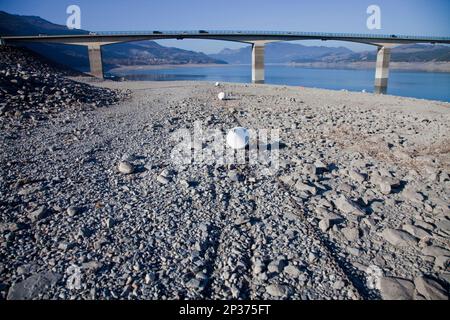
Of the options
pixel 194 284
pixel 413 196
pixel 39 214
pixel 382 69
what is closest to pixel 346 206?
pixel 413 196

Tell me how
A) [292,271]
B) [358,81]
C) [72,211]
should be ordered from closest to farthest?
[292,271] < [72,211] < [358,81]

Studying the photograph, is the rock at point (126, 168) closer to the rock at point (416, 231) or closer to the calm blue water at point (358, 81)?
the rock at point (416, 231)

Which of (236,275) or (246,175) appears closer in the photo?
(236,275)

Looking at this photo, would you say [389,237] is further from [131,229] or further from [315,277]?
[131,229]

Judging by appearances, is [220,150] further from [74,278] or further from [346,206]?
[74,278]

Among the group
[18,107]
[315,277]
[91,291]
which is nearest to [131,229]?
[91,291]
